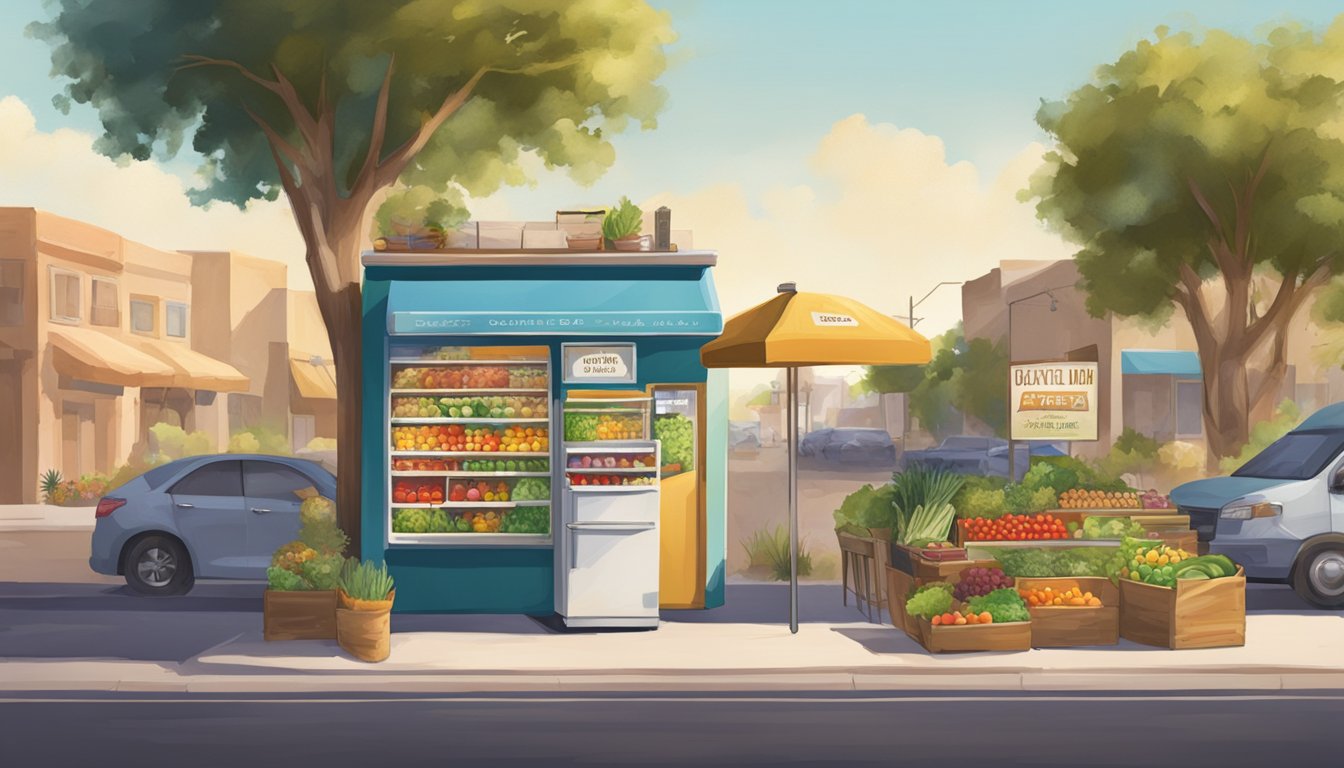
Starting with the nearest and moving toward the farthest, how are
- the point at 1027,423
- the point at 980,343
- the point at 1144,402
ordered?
the point at 1027,423 < the point at 1144,402 < the point at 980,343

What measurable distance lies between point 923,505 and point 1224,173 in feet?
56.1

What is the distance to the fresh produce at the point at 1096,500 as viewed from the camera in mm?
16000

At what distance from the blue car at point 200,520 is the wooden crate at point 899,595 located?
634 cm

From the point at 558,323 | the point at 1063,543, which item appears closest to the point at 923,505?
the point at 1063,543

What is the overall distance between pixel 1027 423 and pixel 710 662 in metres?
6.26

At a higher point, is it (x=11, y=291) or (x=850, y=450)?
(x=11, y=291)

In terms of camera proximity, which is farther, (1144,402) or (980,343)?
(980,343)

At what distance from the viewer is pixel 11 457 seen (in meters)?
41.0

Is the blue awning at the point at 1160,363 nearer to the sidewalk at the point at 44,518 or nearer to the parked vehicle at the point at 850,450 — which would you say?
the parked vehicle at the point at 850,450

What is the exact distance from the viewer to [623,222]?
1525 cm

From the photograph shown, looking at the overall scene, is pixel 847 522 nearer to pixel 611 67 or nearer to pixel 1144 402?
pixel 611 67

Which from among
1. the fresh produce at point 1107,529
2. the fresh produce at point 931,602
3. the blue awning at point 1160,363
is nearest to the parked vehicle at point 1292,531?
the fresh produce at point 1107,529

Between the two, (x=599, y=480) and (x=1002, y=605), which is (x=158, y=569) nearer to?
(x=599, y=480)

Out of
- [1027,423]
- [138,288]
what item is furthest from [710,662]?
[138,288]
